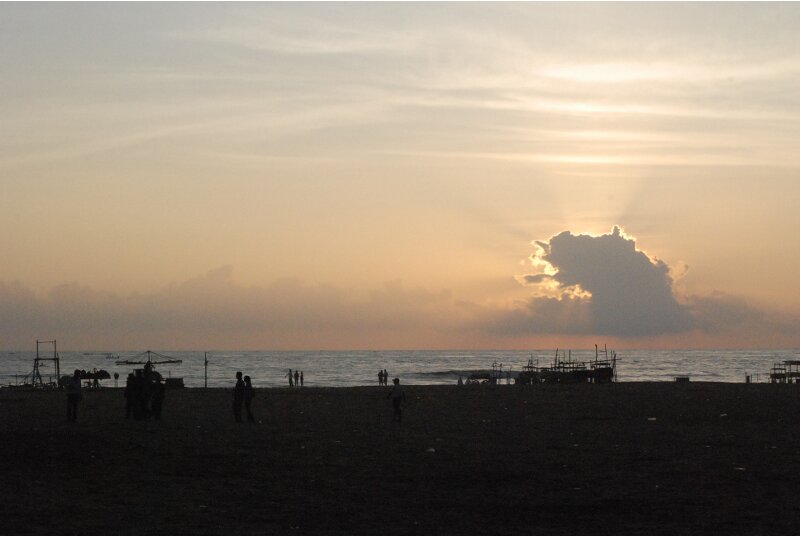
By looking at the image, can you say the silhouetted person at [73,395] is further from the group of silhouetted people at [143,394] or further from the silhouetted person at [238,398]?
the silhouetted person at [238,398]

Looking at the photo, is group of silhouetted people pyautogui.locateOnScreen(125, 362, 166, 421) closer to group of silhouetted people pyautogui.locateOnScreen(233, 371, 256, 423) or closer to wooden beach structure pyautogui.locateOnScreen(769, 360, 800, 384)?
group of silhouetted people pyautogui.locateOnScreen(233, 371, 256, 423)

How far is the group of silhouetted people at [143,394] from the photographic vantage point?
34000 millimetres

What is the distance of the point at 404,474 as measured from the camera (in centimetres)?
2069

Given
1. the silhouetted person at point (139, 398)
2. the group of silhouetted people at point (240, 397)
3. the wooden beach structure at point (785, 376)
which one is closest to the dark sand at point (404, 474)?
the silhouetted person at point (139, 398)

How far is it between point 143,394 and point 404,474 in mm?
15852

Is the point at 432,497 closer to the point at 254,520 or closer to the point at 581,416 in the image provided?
the point at 254,520

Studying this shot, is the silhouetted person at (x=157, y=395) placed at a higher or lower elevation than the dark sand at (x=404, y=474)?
higher

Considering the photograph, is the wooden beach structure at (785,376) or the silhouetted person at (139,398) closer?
the silhouetted person at (139,398)

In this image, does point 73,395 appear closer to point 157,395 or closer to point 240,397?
point 157,395

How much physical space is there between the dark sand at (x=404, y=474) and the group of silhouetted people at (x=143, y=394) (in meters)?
0.74

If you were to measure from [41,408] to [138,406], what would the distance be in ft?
42.3

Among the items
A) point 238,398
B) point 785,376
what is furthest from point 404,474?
point 785,376

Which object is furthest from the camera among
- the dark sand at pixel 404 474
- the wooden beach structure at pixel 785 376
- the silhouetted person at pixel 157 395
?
the wooden beach structure at pixel 785 376

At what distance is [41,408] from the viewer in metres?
45.0
